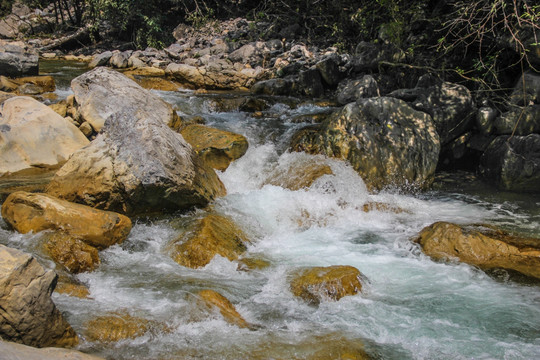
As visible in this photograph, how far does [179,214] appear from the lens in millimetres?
5398

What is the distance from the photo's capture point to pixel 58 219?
4.29m

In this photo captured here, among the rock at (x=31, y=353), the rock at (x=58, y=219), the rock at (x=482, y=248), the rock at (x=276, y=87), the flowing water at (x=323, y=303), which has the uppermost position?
the rock at (x=276, y=87)

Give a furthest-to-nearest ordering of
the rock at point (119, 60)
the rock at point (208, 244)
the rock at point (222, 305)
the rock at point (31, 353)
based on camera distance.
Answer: the rock at point (119, 60), the rock at point (208, 244), the rock at point (222, 305), the rock at point (31, 353)

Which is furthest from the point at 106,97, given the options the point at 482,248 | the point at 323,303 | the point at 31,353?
the point at 482,248

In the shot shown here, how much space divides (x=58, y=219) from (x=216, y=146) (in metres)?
3.20

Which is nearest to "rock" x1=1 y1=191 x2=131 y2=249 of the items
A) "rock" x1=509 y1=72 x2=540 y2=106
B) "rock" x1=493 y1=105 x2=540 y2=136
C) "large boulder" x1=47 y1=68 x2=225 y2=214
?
"large boulder" x1=47 y1=68 x2=225 y2=214

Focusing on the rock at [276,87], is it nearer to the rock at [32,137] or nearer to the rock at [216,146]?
the rock at [216,146]

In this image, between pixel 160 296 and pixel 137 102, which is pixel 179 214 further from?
pixel 137 102

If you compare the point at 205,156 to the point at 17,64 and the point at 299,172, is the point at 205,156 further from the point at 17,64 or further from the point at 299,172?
the point at 17,64

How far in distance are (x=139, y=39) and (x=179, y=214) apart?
45.9 ft

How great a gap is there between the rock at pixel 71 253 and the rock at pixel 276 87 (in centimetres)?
752

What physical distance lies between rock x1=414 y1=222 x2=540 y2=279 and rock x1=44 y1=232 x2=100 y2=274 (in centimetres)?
366

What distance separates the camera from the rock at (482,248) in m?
4.59

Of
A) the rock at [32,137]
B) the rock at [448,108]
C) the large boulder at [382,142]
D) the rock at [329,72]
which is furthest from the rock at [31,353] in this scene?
the rock at [329,72]
